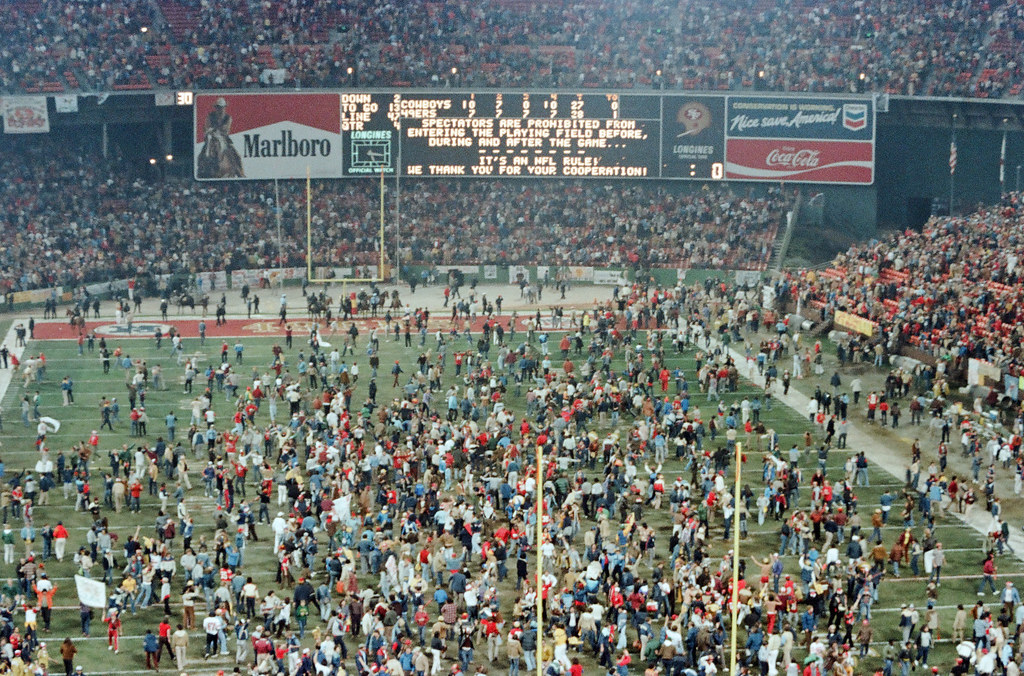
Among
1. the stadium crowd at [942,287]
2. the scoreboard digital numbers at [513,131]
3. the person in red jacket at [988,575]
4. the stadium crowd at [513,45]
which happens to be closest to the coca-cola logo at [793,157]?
the stadium crowd at [513,45]

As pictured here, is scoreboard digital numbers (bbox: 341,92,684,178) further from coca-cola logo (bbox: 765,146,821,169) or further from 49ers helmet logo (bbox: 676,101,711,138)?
coca-cola logo (bbox: 765,146,821,169)

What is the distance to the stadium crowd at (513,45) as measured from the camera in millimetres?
70375

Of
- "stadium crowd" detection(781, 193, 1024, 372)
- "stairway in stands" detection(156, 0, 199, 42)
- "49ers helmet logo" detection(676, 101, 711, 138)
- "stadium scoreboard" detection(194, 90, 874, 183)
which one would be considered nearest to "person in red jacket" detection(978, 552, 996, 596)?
"stadium crowd" detection(781, 193, 1024, 372)

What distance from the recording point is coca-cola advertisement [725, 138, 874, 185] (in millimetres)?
69688

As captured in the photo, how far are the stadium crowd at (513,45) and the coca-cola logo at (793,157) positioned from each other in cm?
318

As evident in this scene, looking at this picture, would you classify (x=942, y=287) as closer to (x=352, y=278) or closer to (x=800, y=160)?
(x=800, y=160)

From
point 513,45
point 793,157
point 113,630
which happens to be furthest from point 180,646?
point 513,45

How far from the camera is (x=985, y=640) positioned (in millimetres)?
30000

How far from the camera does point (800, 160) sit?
70.2 meters

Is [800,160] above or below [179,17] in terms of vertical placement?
below

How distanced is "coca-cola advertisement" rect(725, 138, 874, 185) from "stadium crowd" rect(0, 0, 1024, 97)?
2.89 metres

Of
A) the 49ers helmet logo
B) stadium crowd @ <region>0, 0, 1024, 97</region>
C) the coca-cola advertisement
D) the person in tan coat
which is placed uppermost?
stadium crowd @ <region>0, 0, 1024, 97</region>

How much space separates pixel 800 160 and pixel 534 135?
478 inches

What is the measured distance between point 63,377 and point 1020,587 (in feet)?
102
